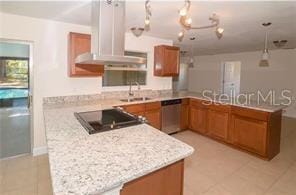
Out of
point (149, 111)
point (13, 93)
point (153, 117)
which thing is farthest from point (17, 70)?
point (153, 117)

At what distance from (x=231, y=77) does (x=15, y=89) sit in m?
7.45

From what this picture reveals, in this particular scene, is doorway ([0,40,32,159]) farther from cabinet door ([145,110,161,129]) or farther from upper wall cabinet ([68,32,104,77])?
cabinet door ([145,110,161,129])

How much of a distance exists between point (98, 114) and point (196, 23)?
2.24 m

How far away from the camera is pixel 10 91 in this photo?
3775mm

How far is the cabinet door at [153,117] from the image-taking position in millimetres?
3986

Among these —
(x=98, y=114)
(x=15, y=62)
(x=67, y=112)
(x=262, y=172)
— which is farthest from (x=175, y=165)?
(x=15, y=62)

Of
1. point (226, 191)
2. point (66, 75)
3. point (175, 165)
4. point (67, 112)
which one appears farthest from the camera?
point (66, 75)

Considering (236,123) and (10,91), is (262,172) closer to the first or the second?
(236,123)

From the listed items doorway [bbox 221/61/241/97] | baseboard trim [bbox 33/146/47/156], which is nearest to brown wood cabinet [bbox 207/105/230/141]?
baseboard trim [bbox 33/146/47/156]

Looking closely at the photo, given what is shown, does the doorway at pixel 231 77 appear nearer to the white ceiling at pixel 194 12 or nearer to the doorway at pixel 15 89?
the white ceiling at pixel 194 12

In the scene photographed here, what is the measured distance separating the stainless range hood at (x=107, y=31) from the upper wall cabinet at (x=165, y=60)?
8.83 feet

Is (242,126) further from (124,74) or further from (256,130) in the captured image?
(124,74)

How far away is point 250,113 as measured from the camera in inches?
138

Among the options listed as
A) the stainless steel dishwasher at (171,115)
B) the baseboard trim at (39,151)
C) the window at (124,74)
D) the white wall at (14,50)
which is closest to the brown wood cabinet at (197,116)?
the stainless steel dishwasher at (171,115)
